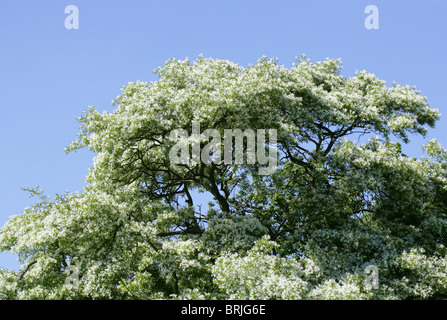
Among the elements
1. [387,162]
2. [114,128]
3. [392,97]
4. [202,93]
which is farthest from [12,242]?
[392,97]

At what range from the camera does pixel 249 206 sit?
25453 millimetres

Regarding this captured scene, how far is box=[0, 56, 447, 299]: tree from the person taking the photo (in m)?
16.4

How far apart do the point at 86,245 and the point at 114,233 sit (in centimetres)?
119

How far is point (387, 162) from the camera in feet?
65.2

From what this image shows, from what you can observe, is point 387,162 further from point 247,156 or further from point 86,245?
point 86,245

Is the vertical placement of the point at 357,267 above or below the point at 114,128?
below

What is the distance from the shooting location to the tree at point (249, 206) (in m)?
16.4

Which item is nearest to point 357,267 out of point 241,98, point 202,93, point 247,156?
point 247,156
